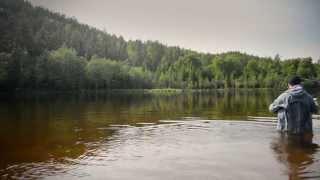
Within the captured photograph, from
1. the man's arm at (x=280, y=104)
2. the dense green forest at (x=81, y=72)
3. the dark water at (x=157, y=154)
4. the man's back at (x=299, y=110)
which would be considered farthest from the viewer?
the dense green forest at (x=81, y=72)

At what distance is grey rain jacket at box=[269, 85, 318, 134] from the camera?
53.8 ft

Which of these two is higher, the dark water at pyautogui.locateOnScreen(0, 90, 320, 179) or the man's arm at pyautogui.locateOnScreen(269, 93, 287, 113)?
the man's arm at pyautogui.locateOnScreen(269, 93, 287, 113)

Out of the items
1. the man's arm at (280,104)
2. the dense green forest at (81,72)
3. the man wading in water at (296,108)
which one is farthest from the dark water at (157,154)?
the dense green forest at (81,72)

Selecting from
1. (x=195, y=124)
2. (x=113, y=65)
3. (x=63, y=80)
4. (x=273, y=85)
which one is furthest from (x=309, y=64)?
(x=195, y=124)

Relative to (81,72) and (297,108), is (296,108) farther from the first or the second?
(81,72)

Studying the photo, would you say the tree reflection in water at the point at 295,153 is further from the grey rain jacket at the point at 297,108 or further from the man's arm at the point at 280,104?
the man's arm at the point at 280,104

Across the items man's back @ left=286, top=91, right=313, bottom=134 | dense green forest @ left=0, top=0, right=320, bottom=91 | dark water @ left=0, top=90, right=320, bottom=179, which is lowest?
dark water @ left=0, top=90, right=320, bottom=179

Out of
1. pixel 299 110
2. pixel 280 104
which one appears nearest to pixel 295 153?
pixel 299 110

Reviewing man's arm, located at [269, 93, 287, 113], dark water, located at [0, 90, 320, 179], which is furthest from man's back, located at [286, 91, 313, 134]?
dark water, located at [0, 90, 320, 179]

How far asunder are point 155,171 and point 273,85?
176107 mm

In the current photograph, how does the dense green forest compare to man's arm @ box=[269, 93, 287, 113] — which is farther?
the dense green forest

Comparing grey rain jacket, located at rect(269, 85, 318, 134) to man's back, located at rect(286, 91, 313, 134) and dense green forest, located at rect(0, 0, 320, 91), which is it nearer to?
man's back, located at rect(286, 91, 313, 134)

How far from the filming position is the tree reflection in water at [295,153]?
11375 mm

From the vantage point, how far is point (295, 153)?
549 inches
